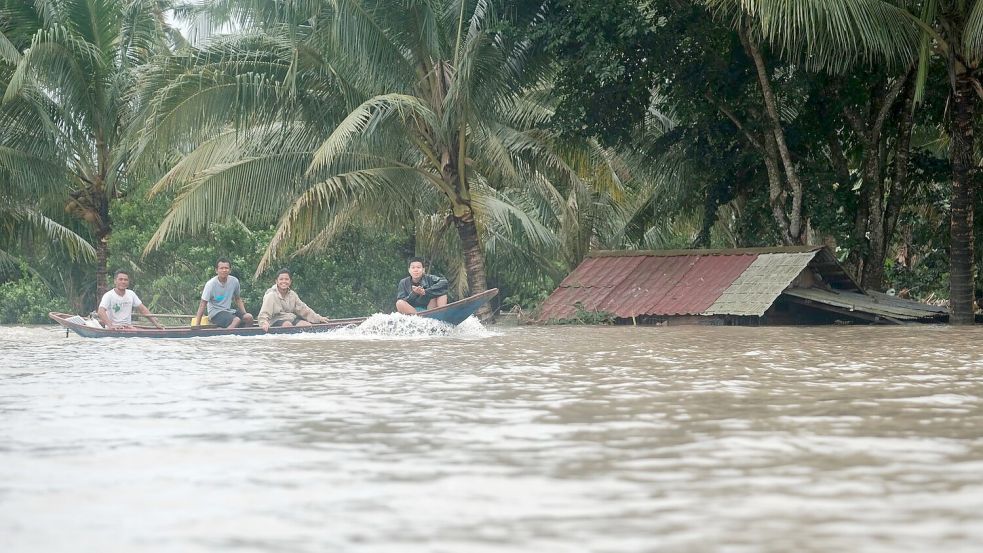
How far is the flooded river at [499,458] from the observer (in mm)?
3273

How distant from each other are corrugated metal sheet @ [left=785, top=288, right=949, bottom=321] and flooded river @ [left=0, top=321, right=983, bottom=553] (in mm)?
7477

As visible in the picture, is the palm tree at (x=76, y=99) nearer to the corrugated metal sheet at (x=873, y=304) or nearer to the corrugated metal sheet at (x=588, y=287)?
the corrugated metal sheet at (x=588, y=287)

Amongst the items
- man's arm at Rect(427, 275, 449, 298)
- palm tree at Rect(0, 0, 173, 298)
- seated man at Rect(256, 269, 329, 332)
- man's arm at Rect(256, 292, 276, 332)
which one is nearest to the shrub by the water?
palm tree at Rect(0, 0, 173, 298)

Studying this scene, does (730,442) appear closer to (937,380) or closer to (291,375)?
(937,380)

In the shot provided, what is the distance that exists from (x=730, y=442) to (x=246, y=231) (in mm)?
21646

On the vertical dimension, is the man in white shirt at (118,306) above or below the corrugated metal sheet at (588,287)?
below

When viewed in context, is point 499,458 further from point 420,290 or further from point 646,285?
point 646,285

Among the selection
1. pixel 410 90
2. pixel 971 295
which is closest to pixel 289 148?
pixel 410 90

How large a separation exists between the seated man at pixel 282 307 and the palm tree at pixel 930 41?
661 cm

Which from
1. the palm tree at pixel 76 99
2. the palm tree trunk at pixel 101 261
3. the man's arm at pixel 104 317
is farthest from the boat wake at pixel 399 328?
the palm tree trunk at pixel 101 261

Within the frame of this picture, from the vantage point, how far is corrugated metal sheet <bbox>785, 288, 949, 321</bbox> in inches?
654

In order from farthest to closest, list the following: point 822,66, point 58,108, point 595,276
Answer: point 58,108, point 595,276, point 822,66

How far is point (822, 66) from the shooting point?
18031mm

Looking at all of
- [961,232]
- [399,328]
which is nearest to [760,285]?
[961,232]
